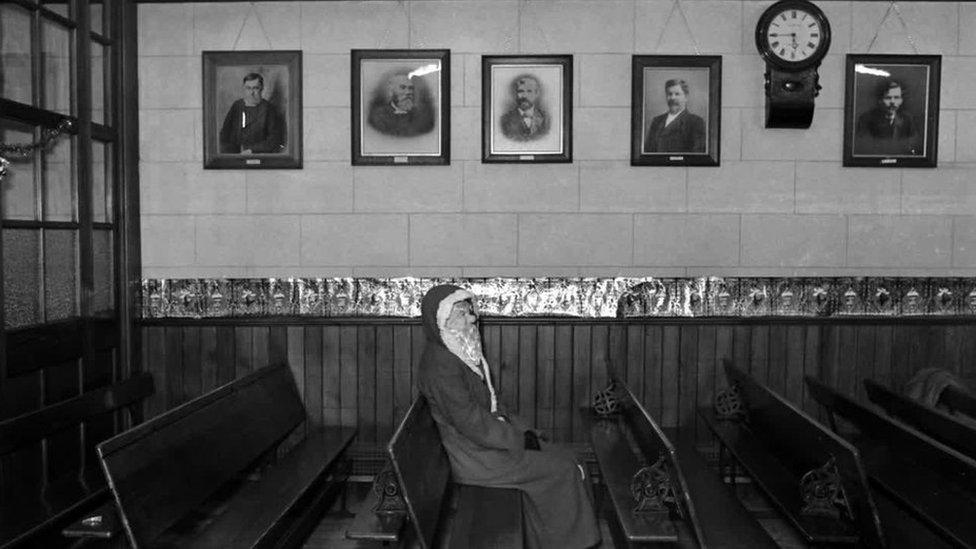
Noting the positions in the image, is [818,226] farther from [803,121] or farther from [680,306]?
[680,306]

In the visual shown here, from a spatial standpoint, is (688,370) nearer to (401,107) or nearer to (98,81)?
(401,107)

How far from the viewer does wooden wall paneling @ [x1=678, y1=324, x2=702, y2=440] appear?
5797 mm

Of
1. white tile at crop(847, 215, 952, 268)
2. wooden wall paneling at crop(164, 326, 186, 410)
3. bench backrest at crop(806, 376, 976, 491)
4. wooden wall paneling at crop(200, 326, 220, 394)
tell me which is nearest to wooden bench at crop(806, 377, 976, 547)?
bench backrest at crop(806, 376, 976, 491)

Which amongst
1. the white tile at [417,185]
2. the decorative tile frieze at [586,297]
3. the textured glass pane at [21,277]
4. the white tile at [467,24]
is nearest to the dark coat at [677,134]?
the decorative tile frieze at [586,297]

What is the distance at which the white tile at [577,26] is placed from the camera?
578cm

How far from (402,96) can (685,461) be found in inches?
132

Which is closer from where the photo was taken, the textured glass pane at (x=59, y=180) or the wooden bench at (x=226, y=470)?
the wooden bench at (x=226, y=470)

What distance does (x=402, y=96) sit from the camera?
579 centimetres

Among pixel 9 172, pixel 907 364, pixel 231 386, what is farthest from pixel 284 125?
pixel 907 364

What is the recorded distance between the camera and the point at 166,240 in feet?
19.4

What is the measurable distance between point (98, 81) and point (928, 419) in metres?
5.89

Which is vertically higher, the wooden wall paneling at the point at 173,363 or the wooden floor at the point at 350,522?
the wooden wall paneling at the point at 173,363

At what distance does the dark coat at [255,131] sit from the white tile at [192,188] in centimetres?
26

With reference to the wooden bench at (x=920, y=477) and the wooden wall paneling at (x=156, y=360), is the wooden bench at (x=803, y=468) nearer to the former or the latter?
the wooden bench at (x=920, y=477)
